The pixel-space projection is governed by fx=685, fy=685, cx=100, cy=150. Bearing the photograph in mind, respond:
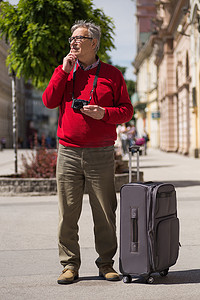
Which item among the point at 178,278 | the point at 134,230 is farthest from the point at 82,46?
the point at 178,278

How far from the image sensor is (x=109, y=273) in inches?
202

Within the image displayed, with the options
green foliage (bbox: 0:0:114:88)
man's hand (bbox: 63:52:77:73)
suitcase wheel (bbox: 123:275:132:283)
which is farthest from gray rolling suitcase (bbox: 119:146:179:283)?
green foliage (bbox: 0:0:114:88)

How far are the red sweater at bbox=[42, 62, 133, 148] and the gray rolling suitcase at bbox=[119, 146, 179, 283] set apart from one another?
440 mm

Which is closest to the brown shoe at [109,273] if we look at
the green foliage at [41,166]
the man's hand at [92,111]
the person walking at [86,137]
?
the person walking at [86,137]

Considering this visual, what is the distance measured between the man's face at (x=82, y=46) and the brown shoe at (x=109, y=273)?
1579 mm

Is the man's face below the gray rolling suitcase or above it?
above

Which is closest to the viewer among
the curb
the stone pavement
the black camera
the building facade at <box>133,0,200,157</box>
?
the stone pavement

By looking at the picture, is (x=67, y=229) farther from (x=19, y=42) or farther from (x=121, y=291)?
(x=19, y=42)

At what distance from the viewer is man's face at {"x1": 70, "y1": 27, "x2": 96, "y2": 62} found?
499 cm

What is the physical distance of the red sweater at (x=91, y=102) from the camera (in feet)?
16.3

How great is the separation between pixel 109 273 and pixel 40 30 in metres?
9.11

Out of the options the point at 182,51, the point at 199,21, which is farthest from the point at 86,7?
the point at 182,51

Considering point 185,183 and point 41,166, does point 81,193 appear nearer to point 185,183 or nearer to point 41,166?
point 41,166

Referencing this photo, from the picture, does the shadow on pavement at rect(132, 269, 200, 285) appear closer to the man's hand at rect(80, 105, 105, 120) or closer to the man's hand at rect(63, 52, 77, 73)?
the man's hand at rect(80, 105, 105, 120)
